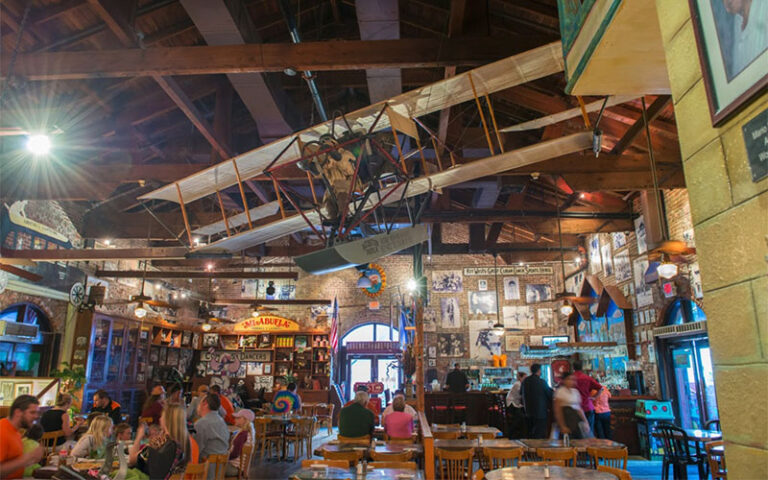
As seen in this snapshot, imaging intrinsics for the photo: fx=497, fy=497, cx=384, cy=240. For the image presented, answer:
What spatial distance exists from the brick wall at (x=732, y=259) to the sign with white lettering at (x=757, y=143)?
0.02m

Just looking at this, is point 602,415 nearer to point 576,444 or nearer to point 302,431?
point 576,444

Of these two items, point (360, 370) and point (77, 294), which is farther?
point (360, 370)

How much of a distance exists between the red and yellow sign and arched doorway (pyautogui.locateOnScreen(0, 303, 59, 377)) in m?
6.61

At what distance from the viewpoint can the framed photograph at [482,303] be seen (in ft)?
52.5

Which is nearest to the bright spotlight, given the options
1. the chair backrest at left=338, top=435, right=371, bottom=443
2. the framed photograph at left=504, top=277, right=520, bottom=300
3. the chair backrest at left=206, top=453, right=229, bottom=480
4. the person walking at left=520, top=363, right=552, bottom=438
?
the chair backrest at left=206, top=453, right=229, bottom=480

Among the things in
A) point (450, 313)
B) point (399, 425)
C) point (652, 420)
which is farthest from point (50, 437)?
point (450, 313)

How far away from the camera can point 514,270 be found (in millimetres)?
16297

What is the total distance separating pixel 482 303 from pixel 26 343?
12.0 metres

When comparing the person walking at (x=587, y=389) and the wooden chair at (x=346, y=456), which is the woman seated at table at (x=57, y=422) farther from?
the person walking at (x=587, y=389)

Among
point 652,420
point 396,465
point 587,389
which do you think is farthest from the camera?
point 652,420

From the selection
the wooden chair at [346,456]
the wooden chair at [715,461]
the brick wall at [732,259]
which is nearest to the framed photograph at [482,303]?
the wooden chair at [715,461]

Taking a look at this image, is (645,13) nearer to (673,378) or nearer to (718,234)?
(718,234)

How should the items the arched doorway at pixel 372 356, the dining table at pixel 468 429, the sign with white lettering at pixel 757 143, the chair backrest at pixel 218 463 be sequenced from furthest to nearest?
the arched doorway at pixel 372 356 < the dining table at pixel 468 429 < the chair backrest at pixel 218 463 < the sign with white lettering at pixel 757 143

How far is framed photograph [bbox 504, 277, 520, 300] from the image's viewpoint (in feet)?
52.6
